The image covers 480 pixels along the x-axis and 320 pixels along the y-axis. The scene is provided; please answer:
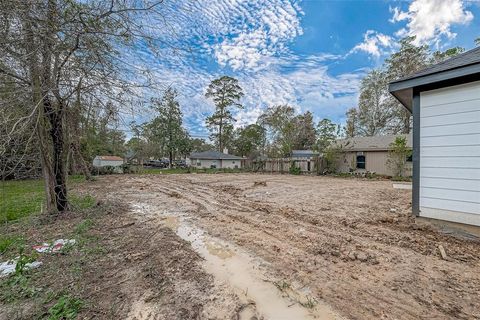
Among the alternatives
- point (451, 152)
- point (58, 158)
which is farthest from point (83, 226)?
point (451, 152)

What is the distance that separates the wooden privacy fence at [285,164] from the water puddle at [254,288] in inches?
618

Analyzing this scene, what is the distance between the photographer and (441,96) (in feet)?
11.3

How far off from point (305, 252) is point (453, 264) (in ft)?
5.39

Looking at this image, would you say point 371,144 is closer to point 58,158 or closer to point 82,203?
point 82,203

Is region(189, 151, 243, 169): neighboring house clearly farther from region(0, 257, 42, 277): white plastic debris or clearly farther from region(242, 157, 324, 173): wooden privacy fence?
region(0, 257, 42, 277): white plastic debris

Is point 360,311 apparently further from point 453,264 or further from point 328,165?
point 328,165

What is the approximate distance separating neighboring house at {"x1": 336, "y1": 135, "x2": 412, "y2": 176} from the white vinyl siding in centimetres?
1278

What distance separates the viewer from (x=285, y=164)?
2011cm

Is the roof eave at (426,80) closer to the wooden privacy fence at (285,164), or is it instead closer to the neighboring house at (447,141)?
the neighboring house at (447,141)

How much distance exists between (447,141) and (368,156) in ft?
46.0

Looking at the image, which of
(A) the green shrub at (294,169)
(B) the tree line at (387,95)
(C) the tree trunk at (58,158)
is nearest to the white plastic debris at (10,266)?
(C) the tree trunk at (58,158)

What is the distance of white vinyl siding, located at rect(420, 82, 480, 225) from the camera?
3.13 metres

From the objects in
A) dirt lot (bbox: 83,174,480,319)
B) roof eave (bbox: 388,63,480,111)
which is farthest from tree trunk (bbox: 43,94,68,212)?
roof eave (bbox: 388,63,480,111)

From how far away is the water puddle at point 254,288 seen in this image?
1.77 metres
